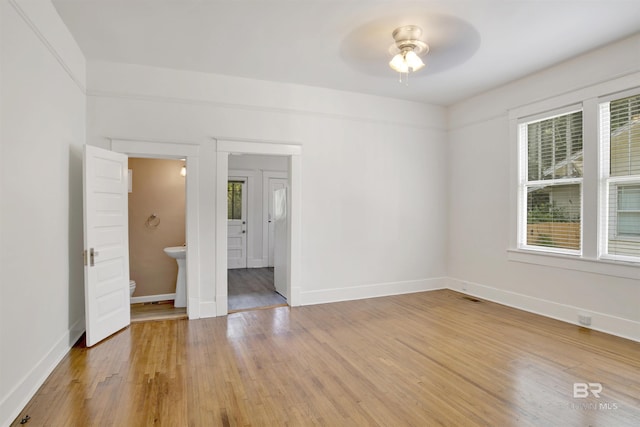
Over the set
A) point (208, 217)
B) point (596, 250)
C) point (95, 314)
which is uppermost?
point (208, 217)

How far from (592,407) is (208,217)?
3898mm

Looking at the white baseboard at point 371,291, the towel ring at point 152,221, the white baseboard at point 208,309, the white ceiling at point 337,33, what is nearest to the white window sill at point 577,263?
the white baseboard at point 371,291

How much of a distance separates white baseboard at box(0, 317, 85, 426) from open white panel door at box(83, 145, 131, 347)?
0.21 meters

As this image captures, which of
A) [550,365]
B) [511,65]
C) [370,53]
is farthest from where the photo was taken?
[511,65]

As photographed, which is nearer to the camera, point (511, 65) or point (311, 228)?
point (511, 65)

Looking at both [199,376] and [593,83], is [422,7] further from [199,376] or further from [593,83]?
[199,376]

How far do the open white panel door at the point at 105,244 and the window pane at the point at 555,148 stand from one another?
4.96 metres

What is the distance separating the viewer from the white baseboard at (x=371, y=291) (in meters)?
4.74

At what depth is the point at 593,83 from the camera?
145 inches

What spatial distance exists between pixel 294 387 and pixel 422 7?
3158mm

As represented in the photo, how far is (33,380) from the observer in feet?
7.91

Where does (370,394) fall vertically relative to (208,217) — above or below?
below

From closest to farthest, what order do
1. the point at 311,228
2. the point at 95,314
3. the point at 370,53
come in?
the point at 95,314
the point at 370,53
the point at 311,228

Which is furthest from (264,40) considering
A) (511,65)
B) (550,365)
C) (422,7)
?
(550,365)
